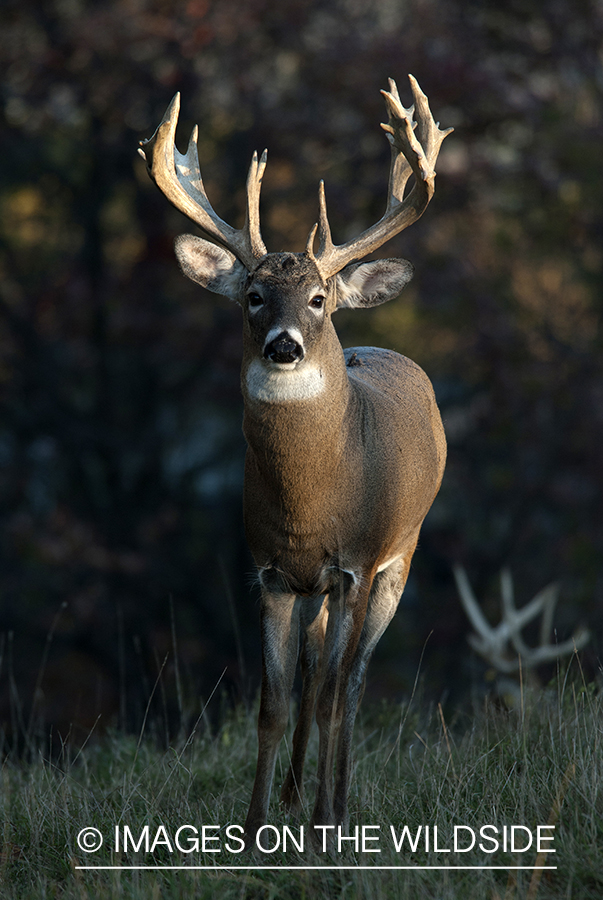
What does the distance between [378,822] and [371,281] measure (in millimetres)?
1991

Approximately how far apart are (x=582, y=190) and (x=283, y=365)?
37.0ft

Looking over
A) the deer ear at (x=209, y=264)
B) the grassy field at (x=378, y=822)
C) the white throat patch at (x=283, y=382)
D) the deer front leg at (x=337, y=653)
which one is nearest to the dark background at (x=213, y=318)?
the grassy field at (x=378, y=822)

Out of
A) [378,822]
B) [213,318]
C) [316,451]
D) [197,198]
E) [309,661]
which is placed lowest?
[378,822]

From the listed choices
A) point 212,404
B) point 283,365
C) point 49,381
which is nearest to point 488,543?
point 212,404

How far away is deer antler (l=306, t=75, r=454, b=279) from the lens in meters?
4.00

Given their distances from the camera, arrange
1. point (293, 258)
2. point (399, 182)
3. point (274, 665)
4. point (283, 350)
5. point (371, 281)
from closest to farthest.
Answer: point (283, 350)
point (293, 258)
point (274, 665)
point (371, 281)
point (399, 182)

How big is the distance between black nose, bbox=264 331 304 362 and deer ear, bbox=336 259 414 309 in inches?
27.0

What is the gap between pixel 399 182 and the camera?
4367 millimetres

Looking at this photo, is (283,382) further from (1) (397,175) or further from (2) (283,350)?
(1) (397,175)

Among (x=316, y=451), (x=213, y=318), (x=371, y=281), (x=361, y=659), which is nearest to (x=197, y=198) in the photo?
(x=371, y=281)

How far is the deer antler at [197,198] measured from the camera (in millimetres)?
4070

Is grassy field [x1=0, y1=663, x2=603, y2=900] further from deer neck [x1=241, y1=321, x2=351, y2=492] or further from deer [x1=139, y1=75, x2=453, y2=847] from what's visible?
deer neck [x1=241, y1=321, x2=351, y2=492]

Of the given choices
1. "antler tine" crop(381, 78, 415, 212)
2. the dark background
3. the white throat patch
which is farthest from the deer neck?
the dark background

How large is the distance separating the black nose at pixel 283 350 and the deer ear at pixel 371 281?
2.25 ft
